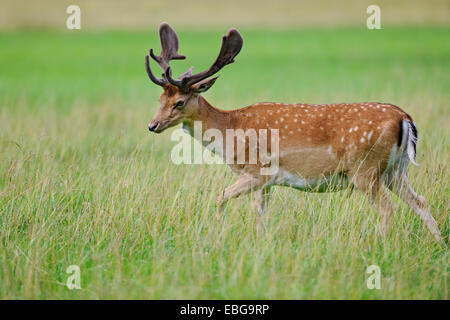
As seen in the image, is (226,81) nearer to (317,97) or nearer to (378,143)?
(317,97)

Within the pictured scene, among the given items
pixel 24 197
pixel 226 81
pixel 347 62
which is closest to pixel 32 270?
pixel 24 197

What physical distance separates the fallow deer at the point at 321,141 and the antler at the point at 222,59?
0.4 inches

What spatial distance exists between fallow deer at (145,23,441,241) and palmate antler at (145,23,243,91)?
0.5 inches

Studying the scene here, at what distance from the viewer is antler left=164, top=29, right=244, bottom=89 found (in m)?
6.86

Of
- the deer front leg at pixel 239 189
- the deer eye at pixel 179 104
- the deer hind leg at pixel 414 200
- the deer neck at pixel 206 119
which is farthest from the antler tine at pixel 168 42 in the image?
the deer hind leg at pixel 414 200

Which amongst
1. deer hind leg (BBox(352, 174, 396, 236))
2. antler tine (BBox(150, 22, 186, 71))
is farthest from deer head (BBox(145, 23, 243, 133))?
deer hind leg (BBox(352, 174, 396, 236))

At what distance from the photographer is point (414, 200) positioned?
653 centimetres

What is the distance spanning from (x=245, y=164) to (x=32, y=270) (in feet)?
8.03

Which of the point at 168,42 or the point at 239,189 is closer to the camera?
the point at 239,189

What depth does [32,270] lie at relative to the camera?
5.43m

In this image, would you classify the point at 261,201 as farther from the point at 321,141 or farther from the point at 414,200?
the point at 414,200

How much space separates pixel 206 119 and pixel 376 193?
1.96 m

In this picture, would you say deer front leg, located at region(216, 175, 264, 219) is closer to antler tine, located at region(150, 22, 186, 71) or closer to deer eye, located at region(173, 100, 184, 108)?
deer eye, located at region(173, 100, 184, 108)

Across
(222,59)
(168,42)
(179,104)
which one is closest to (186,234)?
(179,104)
